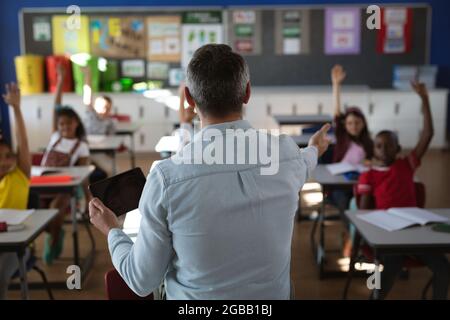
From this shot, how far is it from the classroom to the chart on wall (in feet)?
0.06

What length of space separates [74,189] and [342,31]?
5.03 metres

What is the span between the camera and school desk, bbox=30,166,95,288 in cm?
341

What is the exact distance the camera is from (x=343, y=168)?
3650 mm

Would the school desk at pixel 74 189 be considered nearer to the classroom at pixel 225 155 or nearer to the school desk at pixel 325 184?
the classroom at pixel 225 155

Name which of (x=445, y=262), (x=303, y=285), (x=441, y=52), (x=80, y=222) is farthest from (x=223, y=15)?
(x=445, y=262)

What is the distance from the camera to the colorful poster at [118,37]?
7.41m

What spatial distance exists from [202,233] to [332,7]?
661 cm

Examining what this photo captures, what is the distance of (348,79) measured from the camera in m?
7.61

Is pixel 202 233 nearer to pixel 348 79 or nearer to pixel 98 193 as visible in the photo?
pixel 98 193

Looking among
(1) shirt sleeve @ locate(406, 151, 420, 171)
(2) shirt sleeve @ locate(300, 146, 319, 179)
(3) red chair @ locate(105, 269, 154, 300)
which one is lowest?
(3) red chair @ locate(105, 269, 154, 300)

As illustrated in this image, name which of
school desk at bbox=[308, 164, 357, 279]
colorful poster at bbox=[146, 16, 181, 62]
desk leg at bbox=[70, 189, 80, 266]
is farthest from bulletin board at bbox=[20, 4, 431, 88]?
desk leg at bbox=[70, 189, 80, 266]

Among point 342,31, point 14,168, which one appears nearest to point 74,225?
point 14,168

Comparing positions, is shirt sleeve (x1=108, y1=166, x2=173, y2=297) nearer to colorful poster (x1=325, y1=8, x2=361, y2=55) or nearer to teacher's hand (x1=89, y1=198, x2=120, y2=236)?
teacher's hand (x1=89, y1=198, x2=120, y2=236)

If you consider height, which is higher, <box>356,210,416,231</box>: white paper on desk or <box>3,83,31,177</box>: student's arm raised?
<box>3,83,31,177</box>: student's arm raised
